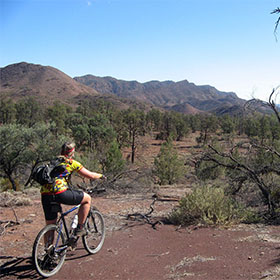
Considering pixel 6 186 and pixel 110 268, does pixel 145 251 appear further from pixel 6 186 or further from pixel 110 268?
pixel 6 186

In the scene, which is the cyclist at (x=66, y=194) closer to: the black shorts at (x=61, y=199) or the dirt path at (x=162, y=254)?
the black shorts at (x=61, y=199)

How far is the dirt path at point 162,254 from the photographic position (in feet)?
11.9

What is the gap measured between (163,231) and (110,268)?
1.82 m

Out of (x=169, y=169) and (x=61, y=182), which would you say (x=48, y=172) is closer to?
(x=61, y=182)

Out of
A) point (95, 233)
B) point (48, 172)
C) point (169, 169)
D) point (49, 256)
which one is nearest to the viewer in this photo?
point (48, 172)

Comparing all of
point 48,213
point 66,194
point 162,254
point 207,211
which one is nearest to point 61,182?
point 66,194

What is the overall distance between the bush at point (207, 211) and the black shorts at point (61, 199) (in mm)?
2860

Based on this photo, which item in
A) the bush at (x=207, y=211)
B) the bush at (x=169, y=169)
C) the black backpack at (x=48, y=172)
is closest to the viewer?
the black backpack at (x=48, y=172)

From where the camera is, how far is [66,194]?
143 inches

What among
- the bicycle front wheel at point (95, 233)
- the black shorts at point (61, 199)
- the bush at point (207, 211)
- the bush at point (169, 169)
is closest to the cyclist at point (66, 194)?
the black shorts at point (61, 199)

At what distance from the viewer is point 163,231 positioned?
214 inches

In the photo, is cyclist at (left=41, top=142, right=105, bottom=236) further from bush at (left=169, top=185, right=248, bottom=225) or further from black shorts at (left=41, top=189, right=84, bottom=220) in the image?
bush at (left=169, top=185, right=248, bottom=225)

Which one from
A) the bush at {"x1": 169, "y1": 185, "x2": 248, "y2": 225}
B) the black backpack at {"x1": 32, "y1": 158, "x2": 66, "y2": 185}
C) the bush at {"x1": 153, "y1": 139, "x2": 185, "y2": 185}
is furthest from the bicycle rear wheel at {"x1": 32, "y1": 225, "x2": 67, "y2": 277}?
the bush at {"x1": 153, "y1": 139, "x2": 185, "y2": 185}

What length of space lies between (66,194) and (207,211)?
132 inches
